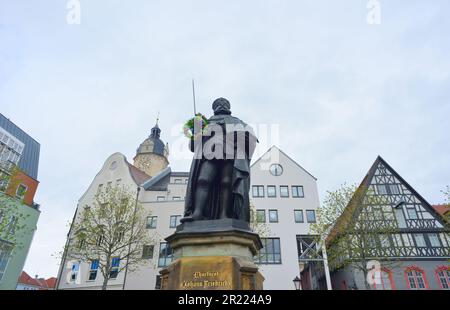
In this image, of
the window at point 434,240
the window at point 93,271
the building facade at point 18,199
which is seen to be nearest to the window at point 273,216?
the window at point 434,240

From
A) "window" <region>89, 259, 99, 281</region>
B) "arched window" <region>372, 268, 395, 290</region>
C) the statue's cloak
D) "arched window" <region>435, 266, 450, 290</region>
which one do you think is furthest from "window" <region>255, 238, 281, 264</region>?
the statue's cloak

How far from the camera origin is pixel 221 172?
19.3 ft

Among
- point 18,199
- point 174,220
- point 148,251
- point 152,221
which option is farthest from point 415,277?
point 18,199

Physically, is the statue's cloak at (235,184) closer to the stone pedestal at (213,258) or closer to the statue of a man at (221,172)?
the statue of a man at (221,172)

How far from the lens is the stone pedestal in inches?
168

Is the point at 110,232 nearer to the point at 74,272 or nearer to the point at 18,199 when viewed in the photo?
the point at 18,199

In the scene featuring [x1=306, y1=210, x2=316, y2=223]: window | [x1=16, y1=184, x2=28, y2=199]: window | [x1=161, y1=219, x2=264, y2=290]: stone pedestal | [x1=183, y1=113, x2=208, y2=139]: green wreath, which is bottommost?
[x1=161, y1=219, x2=264, y2=290]: stone pedestal

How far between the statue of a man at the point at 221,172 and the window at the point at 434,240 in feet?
88.6

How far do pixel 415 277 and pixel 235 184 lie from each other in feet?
87.2

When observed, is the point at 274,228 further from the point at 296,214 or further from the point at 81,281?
the point at 81,281

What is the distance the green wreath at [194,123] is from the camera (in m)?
6.14

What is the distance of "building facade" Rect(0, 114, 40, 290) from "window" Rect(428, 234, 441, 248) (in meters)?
34.0

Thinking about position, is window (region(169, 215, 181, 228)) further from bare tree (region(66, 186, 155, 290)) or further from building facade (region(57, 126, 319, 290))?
bare tree (region(66, 186, 155, 290))

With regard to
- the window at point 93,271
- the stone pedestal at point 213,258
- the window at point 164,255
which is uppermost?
the window at point 164,255
